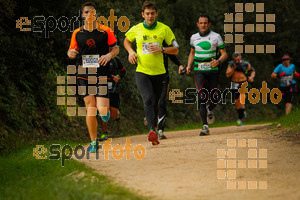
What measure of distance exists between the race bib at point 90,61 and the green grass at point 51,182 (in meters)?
1.64

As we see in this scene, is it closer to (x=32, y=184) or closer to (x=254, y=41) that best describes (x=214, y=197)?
(x=32, y=184)

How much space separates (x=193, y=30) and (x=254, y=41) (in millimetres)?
4585

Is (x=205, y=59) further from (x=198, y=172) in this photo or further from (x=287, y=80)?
(x=287, y=80)

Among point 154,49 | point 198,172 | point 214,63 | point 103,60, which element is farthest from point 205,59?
point 198,172

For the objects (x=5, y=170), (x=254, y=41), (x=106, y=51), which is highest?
(x=254, y=41)

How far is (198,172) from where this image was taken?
6.61 m

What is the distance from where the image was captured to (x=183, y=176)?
20.8 ft

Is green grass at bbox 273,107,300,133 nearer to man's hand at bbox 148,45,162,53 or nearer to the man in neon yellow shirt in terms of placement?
the man in neon yellow shirt

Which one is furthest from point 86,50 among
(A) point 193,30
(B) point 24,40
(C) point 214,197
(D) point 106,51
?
(A) point 193,30

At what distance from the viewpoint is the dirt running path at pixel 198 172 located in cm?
539

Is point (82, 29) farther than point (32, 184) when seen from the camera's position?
Yes

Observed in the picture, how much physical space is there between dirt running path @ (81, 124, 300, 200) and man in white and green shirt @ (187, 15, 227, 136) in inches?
97.3

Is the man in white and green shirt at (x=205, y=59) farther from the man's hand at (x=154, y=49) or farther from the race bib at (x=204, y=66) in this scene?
the man's hand at (x=154, y=49)

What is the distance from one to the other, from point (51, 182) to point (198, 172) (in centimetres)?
180
